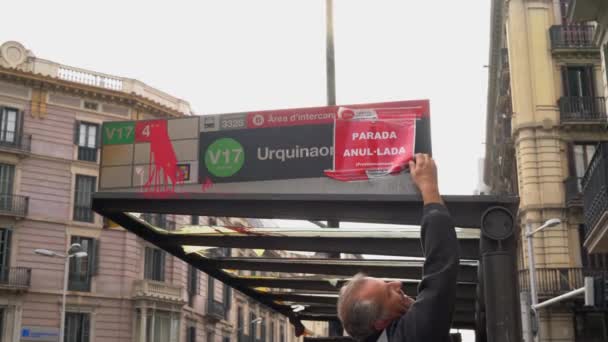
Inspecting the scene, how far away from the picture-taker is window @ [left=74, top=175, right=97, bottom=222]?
4600 centimetres

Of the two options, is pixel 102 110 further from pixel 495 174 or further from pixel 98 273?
pixel 495 174

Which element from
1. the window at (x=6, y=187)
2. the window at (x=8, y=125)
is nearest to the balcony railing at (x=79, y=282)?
the window at (x=6, y=187)

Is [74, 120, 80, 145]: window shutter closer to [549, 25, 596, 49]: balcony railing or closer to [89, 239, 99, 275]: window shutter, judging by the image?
[89, 239, 99, 275]: window shutter

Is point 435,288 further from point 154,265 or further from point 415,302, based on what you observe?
point 154,265

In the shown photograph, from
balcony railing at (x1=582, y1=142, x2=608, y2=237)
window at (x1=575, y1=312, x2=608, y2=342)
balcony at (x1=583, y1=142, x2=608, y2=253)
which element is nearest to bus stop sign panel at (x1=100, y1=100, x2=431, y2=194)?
balcony at (x1=583, y1=142, x2=608, y2=253)

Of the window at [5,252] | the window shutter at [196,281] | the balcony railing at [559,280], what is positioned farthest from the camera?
the window shutter at [196,281]

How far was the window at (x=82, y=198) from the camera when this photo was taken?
4600 centimetres

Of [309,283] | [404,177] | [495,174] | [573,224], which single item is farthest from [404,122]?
[495,174]

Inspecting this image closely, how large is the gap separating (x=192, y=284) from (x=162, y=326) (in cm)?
510

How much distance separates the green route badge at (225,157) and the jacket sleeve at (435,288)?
226 inches

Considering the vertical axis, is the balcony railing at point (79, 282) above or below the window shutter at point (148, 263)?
below

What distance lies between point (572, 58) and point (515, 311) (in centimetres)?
2972

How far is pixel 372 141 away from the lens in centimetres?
828

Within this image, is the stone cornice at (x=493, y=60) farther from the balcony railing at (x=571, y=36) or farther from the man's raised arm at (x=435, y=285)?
the man's raised arm at (x=435, y=285)
